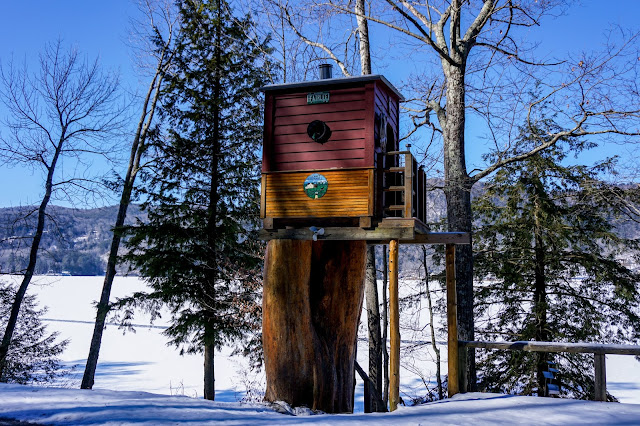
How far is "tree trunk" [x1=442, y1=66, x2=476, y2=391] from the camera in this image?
9.98 meters

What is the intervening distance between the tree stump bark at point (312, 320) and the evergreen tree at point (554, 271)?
6999mm

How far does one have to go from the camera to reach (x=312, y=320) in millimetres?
8164

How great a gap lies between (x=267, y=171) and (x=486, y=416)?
15.4 feet

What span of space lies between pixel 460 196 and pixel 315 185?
3.93m

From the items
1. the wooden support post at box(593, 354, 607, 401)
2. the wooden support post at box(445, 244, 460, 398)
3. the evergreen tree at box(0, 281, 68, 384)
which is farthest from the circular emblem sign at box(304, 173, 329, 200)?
the evergreen tree at box(0, 281, 68, 384)

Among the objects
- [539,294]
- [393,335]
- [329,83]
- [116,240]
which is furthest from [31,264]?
[539,294]

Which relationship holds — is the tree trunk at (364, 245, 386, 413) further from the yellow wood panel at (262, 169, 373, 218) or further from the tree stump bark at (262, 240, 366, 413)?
the yellow wood panel at (262, 169, 373, 218)

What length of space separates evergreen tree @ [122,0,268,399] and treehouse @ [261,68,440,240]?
17.7 feet

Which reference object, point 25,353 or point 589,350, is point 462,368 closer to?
point 589,350

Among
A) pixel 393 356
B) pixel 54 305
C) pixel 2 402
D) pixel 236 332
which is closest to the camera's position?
pixel 2 402

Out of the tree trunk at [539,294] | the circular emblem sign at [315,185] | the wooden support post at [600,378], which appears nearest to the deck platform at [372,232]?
the circular emblem sign at [315,185]

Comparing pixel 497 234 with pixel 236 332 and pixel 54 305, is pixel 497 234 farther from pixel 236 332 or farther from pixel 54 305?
pixel 54 305

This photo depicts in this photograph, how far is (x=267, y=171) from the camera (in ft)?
26.8

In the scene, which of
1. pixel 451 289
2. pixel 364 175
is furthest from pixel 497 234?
pixel 364 175
